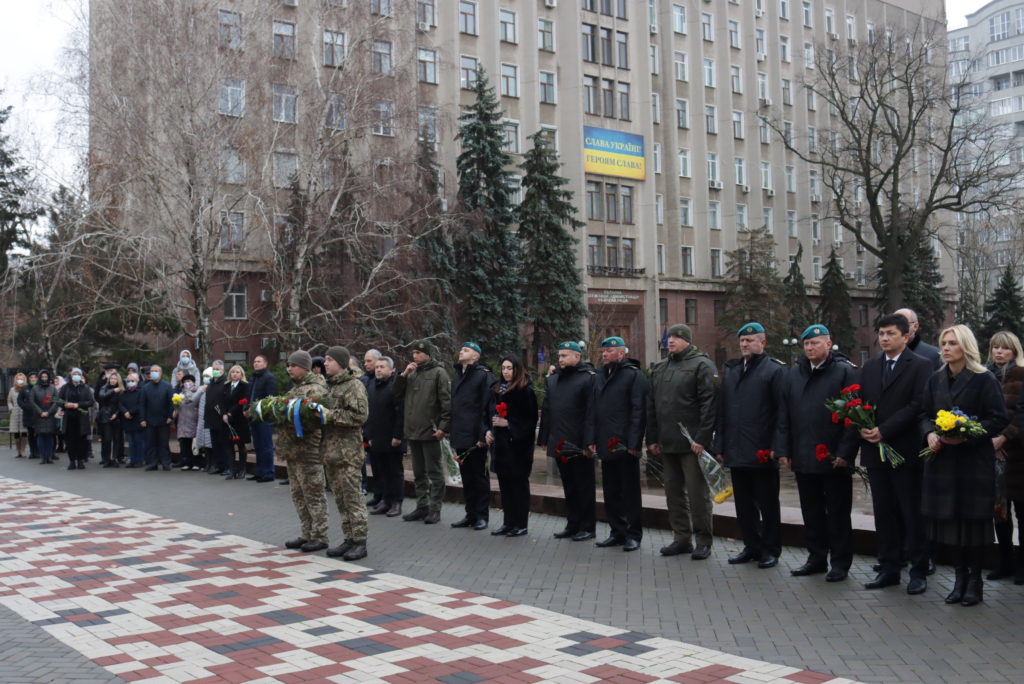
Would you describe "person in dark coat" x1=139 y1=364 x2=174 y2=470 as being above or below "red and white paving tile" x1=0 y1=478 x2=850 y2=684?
above

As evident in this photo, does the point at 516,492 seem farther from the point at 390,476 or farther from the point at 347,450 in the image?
the point at 390,476

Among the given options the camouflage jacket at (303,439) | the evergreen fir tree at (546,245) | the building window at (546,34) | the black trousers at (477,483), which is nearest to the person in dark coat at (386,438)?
the black trousers at (477,483)

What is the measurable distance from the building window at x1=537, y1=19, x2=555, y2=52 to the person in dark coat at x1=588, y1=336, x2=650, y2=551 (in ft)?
152

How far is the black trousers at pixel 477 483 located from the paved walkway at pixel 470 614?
42 cm

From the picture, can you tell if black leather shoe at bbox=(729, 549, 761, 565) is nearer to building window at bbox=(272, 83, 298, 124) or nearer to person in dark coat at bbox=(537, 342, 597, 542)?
person in dark coat at bbox=(537, 342, 597, 542)

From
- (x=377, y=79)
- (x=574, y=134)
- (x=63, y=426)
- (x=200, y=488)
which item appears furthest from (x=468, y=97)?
(x=200, y=488)

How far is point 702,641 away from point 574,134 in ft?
162

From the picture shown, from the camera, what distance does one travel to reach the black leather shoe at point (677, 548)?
9.94 meters

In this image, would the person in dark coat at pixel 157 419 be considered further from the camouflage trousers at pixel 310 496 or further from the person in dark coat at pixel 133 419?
the camouflage trousers at pixel 310 496

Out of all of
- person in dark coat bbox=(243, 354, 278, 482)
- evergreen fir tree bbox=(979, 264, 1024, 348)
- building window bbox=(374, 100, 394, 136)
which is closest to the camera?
person in dark coat bbox=(243, 354, 278, 482)

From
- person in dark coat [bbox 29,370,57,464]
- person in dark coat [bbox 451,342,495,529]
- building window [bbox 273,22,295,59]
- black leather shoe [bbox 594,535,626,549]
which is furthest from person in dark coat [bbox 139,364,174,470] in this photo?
building window [bbox 273,22,295,59]

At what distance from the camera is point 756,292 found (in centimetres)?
5769

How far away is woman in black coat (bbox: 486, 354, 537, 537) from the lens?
450 inches

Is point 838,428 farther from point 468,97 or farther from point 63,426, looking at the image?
point 468,97
